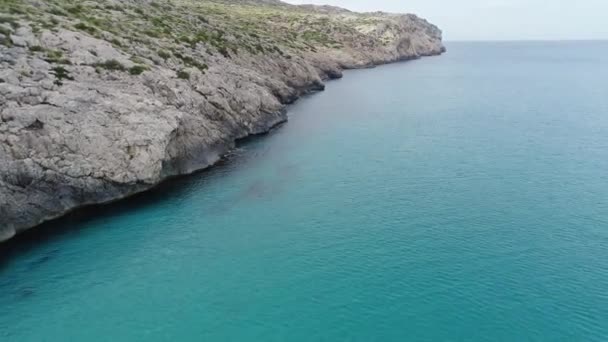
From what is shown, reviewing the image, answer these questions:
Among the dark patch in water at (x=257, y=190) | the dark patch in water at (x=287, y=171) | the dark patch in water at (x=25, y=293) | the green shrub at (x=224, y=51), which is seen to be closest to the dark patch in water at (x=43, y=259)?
the dark patch in water at (x=25, y=293)

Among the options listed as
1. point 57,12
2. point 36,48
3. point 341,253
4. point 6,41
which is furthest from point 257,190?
point 57,12

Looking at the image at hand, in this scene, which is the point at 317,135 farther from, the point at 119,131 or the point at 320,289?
the point at 320,289

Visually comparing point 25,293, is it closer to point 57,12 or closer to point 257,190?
point 257,190

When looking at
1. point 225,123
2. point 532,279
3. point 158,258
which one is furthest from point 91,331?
point 225,123

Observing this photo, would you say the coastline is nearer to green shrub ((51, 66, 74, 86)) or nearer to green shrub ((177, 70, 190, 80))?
green shrub ((177, 70, 190, 80))

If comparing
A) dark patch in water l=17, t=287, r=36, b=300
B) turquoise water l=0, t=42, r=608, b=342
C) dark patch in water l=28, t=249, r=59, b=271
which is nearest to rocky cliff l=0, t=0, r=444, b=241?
turquoise water l=0, t=42, r=608, b=342
